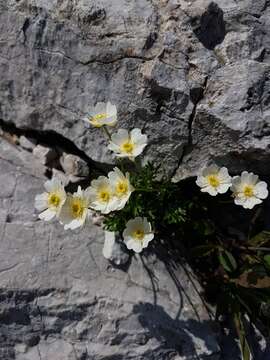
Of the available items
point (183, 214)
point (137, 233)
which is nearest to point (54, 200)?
point (137, 233)

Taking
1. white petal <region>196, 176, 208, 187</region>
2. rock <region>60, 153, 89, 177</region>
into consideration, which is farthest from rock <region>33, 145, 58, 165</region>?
white petal <region>196, 176, 208, 187</region>

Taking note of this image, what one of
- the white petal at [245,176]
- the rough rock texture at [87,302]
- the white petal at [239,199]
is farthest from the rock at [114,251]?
the white petal at [245,176]

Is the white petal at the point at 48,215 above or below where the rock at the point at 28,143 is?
above

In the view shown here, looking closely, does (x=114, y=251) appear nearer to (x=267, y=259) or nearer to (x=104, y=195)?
(x=104, y=195)

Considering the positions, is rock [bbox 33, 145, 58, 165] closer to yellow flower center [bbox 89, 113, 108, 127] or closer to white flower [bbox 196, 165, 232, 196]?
yellow flower center [bbox 89, 113, 108, 127]

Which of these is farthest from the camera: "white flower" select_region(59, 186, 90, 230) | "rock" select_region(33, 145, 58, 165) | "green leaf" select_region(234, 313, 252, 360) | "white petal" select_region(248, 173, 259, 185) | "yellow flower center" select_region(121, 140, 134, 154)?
"rock" select_region(33, 145, 58, 165)

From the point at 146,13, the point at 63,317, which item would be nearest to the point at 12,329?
the point at 63,317

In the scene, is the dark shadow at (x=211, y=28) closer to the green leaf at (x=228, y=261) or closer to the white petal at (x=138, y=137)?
the white petal at (x=138, y=137)
